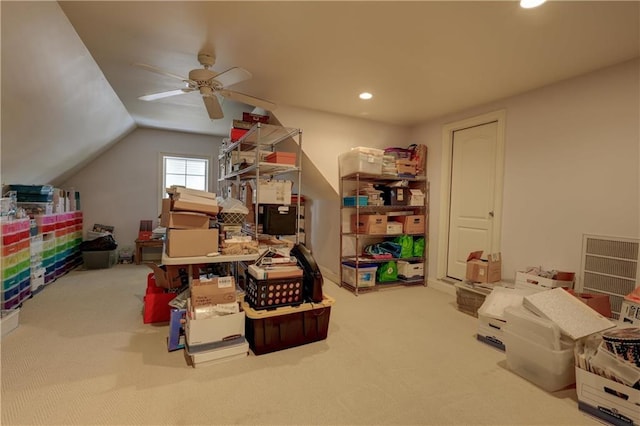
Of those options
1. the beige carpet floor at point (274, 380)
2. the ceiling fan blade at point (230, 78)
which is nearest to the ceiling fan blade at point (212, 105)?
the ceiling fan blade at point (230, 78)

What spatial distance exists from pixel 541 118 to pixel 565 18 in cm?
134

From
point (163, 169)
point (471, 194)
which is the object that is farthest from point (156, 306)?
point (471, 194)

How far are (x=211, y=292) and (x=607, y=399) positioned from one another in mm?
2522

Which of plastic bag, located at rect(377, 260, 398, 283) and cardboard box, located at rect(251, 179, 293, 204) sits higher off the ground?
cardboard box, located at rect(251, 179, 293, 204)

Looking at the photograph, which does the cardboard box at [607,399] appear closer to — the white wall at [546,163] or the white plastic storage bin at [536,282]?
the white plastic storage bin at [536,282]

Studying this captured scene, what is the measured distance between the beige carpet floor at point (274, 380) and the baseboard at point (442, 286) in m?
0.99

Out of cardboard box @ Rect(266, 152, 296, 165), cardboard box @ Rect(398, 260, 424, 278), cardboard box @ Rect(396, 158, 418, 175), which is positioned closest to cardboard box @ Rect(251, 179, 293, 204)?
cardboard box @ Rect(266, 152, 296, 165)

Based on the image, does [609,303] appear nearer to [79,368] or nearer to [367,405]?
[367,405]

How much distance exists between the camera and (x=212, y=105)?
261cm

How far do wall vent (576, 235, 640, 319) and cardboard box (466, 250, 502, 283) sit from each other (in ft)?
2.31

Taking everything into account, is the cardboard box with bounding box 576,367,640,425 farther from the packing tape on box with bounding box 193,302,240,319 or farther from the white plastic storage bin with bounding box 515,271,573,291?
the packing tape on box with bounding box 193,302,240,319

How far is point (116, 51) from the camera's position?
95.3 inches

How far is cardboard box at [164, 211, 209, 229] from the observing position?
7.30 ft

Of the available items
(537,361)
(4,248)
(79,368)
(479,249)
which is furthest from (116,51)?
(479,249)
